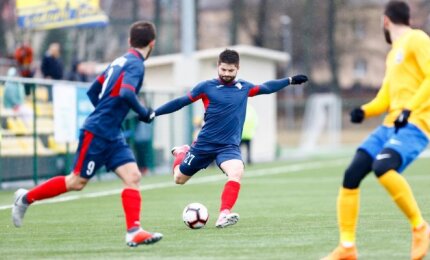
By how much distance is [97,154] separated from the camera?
30.7 ft

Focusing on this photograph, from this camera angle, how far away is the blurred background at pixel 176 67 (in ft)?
68.8

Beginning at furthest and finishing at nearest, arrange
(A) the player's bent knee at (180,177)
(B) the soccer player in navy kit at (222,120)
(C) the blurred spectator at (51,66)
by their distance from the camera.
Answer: (C) the blurred spectator at (51,66)
(A) the player's bent knee at (180,177)
(B) the soccer player in navy kit at (222,120)

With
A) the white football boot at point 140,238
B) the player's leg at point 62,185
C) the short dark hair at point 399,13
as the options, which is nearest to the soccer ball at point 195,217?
the player's leg at point 62,185

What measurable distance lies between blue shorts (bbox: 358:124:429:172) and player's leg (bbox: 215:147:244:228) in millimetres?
3037

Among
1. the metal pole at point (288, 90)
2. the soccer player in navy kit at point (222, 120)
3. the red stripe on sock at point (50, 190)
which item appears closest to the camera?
the red stripe on sock at point (50, 190)

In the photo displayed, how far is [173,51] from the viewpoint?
53812 mm

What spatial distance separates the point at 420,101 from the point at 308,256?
1431 mm

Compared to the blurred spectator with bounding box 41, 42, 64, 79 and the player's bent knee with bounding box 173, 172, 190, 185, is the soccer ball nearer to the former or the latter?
the player's bent knee with bounding box 173, 172, 190, 185

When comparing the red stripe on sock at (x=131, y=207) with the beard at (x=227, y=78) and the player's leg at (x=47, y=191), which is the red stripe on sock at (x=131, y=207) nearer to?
the player's leg at (x=47, y=191)

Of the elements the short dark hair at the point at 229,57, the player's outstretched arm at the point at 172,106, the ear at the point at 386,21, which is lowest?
the player's outstretched arm at the point at 172,106

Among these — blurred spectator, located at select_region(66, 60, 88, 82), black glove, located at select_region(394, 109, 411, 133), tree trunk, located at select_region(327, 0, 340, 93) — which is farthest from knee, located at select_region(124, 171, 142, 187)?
tree trunk, located at select_region(327, 0, 340, 93)

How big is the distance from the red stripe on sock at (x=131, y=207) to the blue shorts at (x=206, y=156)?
2650mm

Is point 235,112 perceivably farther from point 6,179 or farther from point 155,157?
point 155,157

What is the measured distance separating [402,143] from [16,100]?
42.1ft
